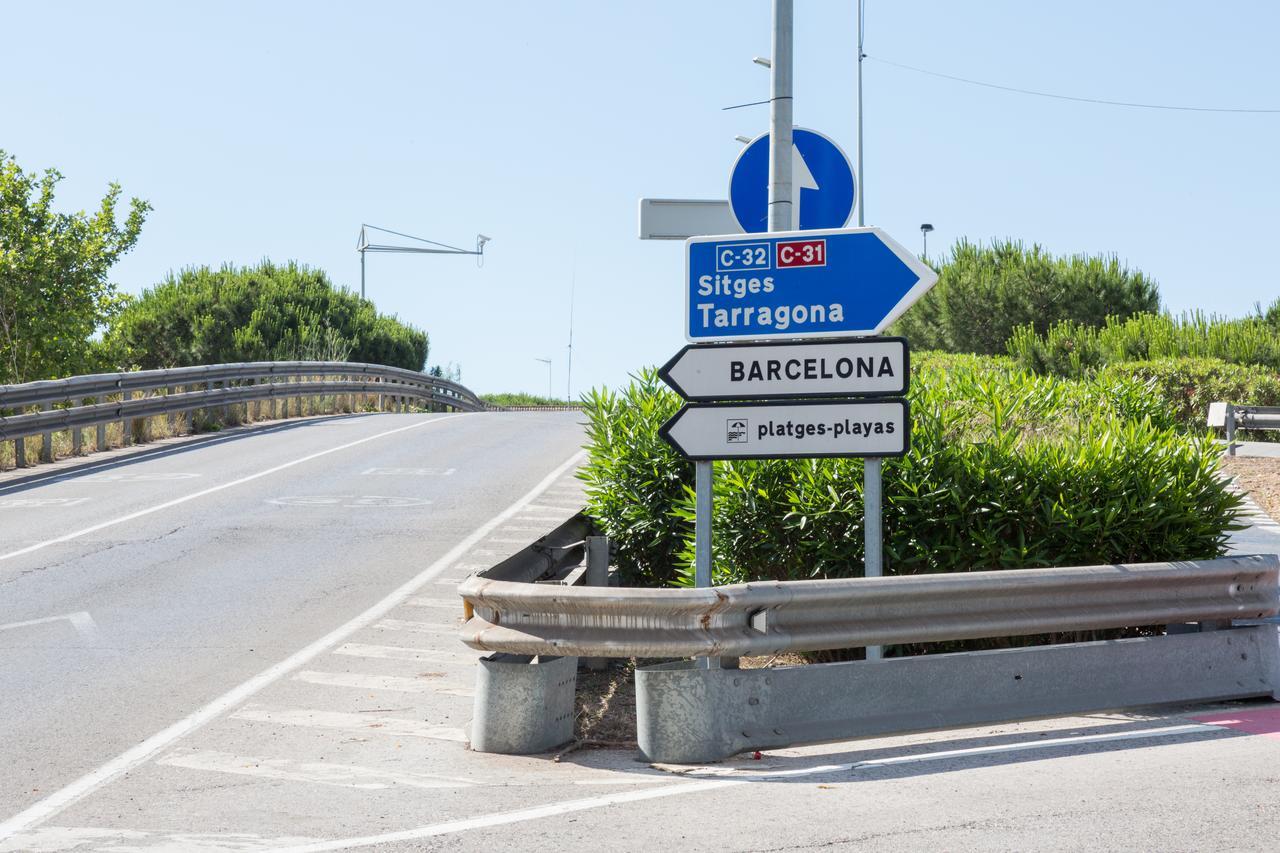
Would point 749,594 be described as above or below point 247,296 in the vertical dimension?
below

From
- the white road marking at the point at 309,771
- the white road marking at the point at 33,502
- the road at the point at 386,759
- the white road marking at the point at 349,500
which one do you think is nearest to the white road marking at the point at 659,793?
the road at the point at 386,759

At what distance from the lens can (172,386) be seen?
2758cm

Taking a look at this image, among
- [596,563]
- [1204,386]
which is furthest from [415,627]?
[1204,386]

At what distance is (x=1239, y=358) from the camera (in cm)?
3403

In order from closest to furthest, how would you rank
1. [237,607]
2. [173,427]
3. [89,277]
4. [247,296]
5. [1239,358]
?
1. [237,607]
2. [173,427]
3. [1239,358]
4. [89,277]
5. [247,296]

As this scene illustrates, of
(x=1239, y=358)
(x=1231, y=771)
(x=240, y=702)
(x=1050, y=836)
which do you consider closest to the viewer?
(x=1050, y=836)

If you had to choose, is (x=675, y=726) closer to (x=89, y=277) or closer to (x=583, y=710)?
(x=583, y=710)

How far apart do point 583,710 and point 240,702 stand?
1970 millimetres

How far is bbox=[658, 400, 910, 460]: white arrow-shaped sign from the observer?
7.14 m

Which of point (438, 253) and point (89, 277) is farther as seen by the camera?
point (438, 253)

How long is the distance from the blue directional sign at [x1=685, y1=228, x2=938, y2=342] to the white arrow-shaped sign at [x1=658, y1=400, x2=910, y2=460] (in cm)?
48

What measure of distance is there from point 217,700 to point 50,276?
105 feet

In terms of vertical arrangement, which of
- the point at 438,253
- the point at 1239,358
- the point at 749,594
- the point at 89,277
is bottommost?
the point at 749,594

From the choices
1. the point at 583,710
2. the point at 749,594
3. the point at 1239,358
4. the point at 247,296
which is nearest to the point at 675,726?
the point at 749,594
